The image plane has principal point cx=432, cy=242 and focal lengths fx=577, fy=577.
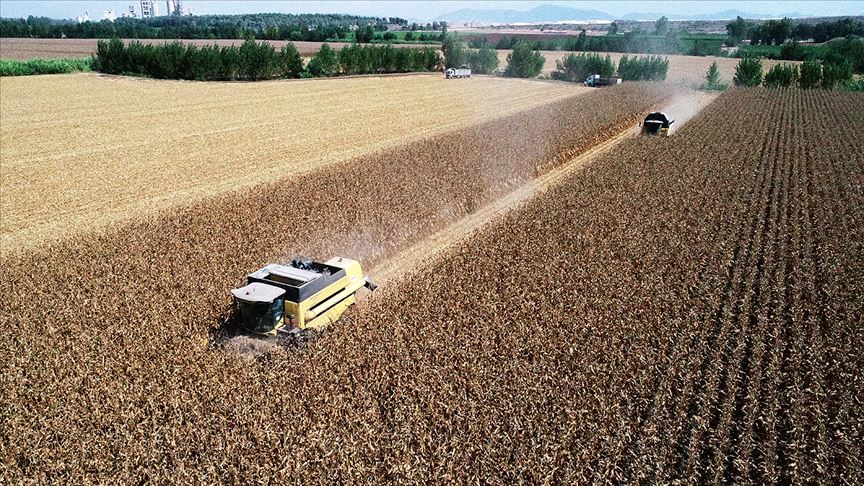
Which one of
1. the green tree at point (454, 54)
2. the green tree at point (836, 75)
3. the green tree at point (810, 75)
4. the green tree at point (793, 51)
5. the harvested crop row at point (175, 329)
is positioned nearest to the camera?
the harvested crop row at point (175, 329)

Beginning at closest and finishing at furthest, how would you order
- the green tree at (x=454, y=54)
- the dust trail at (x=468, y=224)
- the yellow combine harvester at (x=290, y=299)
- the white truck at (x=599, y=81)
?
1. the yellow combine harvester at (x=290, y=299)
2. the dust trail at (x=468, y=224)
3. the white truck at (x=599, y=81)
4. the green tree at (x=454, y=54)

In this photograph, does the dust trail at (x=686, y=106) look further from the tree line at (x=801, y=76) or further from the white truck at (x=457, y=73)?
the white truck at (x=457, y=73)

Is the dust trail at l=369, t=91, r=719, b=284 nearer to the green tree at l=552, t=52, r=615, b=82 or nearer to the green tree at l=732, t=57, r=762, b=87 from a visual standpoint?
the green tree at l=552, t=52, r=615, b=82

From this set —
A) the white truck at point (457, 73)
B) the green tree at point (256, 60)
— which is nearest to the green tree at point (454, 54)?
the white truck at point (457, 73)

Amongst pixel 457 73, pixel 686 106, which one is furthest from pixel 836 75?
pixel 457 73

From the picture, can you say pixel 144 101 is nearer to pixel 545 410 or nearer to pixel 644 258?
pixel 644 258
